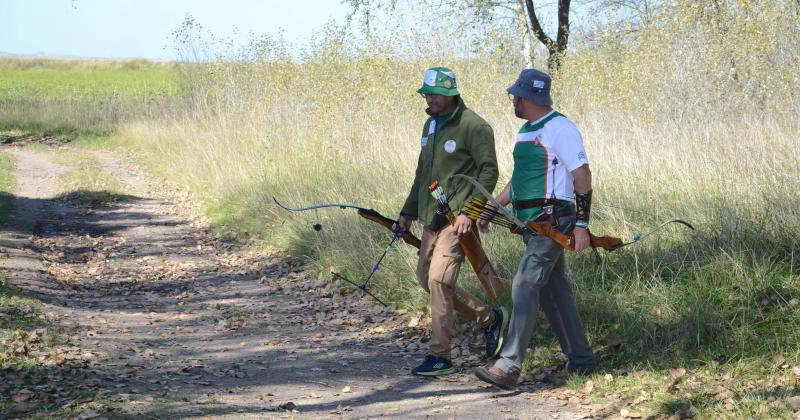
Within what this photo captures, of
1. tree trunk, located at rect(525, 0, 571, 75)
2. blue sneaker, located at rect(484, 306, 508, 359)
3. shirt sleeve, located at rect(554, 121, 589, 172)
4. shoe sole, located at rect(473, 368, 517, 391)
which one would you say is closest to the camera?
shirt sleeve, located at rect(554, 121, 589, 172)

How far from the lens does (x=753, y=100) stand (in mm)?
13102

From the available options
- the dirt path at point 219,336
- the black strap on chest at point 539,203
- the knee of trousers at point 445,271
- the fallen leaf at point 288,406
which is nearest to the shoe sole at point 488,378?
the dirt path at point 219,336

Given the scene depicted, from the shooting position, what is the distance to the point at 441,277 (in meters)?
6.27

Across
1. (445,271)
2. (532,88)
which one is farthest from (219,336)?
(532,88)

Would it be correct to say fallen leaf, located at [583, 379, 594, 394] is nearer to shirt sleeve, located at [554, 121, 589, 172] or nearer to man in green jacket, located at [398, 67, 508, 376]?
man in green jacket, located at [398, 67, 508, 376]

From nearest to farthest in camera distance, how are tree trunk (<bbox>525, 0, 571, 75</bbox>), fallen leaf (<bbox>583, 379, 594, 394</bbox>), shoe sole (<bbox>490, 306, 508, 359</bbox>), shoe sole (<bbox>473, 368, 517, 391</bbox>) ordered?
shoe sole (<bbox>473, 368, 517, 391</bbox>)
fallen leaf (<bbox>583, 379, 594, 394</bbox>)
shoe sole (<bbox>490, 306, 508, 359</bbox>)
tree trunk (<bbox>525, 0, 571, 75</bbox>)

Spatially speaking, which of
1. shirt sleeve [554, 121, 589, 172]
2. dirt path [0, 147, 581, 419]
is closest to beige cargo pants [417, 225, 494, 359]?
dirt path [0, 147, 581, 419]

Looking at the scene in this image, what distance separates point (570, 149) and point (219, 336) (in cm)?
387

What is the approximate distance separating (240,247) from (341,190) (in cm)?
174

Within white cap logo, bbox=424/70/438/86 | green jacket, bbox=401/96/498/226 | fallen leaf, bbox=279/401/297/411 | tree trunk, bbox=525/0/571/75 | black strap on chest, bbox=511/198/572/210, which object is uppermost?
tree trunk, bbox=525/0/571/75

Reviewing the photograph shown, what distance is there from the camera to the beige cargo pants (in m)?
6.29

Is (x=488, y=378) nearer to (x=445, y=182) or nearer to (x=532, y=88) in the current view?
(x=445, y=182)

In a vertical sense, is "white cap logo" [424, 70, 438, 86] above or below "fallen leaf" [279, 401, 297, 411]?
above

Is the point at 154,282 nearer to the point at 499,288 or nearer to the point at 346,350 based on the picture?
the point at 346,350
